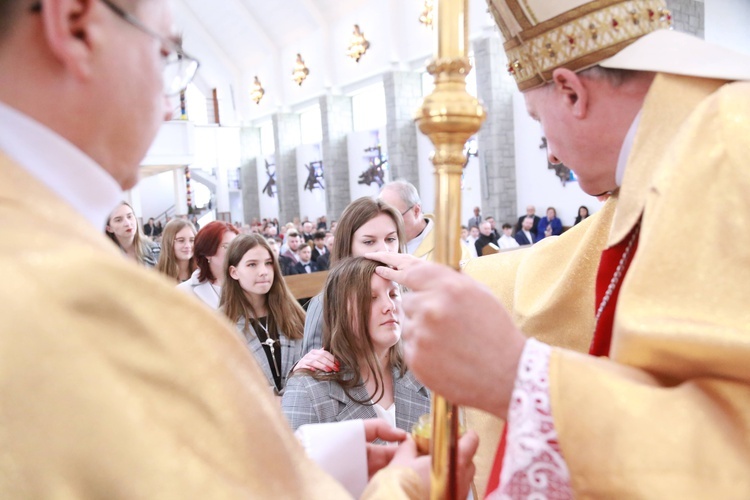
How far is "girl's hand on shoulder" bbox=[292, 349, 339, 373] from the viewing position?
224 cm

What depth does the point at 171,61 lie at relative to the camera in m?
0.93

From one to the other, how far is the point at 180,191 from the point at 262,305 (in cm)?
1935

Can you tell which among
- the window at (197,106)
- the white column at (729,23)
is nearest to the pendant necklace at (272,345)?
the white column at (729,23)

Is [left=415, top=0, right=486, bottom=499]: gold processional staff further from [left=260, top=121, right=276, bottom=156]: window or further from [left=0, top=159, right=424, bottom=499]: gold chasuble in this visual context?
[left=260, top=121, right=276, bottom=156]: window

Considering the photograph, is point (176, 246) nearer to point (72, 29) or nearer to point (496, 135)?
point (72, 29)

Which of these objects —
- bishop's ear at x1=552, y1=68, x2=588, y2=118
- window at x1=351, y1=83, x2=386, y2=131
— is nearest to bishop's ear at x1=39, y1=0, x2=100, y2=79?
bishop's ear at x1=552, y1=68, x2=588, y2=118

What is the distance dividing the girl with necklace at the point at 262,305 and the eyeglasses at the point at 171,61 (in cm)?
255

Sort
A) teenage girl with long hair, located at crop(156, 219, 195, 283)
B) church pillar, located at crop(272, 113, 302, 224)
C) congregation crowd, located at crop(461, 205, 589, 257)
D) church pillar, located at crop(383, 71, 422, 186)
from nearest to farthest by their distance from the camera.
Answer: teenage girl with long hair, located at crop(156, 219, 195, 283) → congregation crowd, located at crop(461, 205, 589, 257) → church pillar, located at crop(383, 71, 422, 186) → church pillar, located at crop(272, 113, 302, 224)

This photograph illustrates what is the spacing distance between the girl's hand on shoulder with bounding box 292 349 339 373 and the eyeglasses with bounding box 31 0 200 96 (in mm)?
1355

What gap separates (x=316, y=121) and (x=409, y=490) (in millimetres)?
21341

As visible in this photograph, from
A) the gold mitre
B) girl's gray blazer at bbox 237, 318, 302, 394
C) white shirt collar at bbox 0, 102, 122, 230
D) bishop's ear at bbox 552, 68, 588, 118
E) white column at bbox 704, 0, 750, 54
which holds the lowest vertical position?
girl's gray blazer at bbox 237, 318, 302, 394

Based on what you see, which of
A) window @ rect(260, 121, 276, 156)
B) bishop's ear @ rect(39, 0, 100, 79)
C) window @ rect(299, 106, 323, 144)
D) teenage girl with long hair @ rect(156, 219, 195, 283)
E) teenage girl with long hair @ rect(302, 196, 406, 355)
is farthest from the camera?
window @ rect(260, 121, 276, 156)

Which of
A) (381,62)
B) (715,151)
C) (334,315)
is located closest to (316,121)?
(381,62)

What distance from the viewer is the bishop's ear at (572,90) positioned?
1290mm
